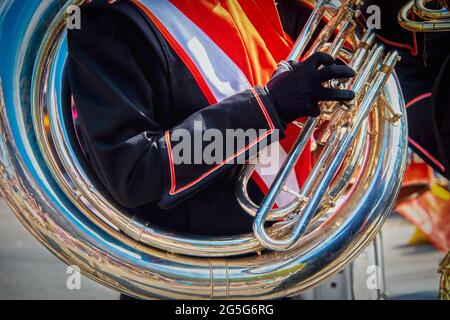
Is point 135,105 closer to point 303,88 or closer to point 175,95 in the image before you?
point 175,95

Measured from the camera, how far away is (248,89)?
1341mm

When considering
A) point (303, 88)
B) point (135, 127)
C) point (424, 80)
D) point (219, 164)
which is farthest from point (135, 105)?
point (424, 80)

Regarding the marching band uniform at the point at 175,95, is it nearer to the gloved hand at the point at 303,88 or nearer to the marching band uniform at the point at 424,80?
the gloved hand at the point at 303,88

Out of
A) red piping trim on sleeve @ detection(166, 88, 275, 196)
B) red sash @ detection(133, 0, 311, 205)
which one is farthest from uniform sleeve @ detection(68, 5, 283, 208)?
red sash @ detection(133, 0, 311, 205)

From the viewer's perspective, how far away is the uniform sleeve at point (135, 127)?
1.30 m

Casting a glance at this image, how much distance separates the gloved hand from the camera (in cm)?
131

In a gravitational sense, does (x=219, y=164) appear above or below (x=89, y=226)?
above

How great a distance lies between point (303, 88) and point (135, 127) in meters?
0.32

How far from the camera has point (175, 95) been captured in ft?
4.60

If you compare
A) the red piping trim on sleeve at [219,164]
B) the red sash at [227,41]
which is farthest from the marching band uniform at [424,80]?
the red piping trim on sleeve at [219,164]
